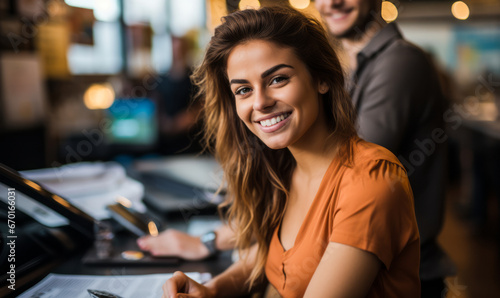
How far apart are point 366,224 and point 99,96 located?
493cm

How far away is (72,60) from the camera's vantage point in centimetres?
496

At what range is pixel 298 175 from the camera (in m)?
1.27

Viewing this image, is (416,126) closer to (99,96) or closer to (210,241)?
(210,241)

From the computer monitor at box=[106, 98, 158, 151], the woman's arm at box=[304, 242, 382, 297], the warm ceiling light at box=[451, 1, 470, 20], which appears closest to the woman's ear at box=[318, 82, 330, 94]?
the woman's arm at box=[304, 242, 382, 297]

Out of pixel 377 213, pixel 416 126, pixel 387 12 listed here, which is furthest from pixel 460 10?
pixel 377 213

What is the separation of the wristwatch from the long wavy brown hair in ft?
0.26

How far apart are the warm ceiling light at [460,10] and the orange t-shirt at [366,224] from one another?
29.7 ft

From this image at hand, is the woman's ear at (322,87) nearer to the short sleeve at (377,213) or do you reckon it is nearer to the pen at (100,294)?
the short sleeve at (377,213)

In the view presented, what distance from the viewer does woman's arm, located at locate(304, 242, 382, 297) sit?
35.7 inches

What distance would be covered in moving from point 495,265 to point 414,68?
10.6 feet

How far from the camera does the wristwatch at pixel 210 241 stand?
1.41m

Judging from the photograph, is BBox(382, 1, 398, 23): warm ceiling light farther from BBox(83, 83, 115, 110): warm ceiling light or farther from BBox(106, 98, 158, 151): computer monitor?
BBox(83, 83, 115, 110): warm ceiling light

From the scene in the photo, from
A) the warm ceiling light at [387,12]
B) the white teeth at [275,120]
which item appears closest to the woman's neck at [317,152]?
the white teeth at [275,120]

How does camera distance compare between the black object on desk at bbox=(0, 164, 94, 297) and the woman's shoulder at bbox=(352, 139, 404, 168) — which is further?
the black object on desk at bbox=(0, 164, 94, 297)
